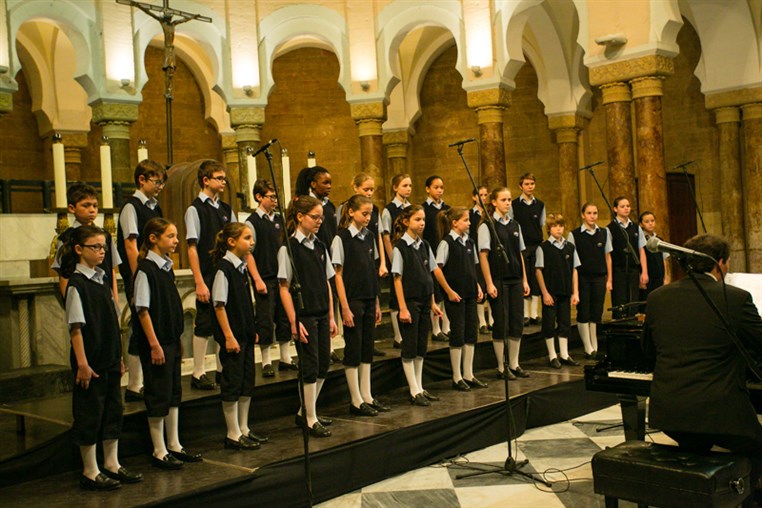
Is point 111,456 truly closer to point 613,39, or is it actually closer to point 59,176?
point 59,176

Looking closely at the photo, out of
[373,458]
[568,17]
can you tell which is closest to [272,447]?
[373,458]

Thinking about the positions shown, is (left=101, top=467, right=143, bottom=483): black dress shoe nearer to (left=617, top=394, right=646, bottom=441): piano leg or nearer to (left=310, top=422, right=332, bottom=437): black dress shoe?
(left=310, top=422, right=332, bottom=437): black dress shoe

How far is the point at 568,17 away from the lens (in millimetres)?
14664

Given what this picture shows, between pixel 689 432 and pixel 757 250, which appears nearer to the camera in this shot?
pixel 689 432

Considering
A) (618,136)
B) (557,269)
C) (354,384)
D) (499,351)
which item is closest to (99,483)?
(354,384)

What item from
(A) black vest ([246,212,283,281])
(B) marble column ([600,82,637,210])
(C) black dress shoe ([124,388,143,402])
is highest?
(B) marble column ([600,82,637,210])

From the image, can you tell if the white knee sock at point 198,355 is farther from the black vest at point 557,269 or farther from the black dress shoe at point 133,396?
the black vest at point 557,269

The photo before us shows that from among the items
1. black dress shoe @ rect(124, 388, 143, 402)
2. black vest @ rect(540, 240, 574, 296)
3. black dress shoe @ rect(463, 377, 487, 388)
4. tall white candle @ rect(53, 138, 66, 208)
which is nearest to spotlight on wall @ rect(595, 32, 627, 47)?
black vest @ rect(540, 240, 574, 296)

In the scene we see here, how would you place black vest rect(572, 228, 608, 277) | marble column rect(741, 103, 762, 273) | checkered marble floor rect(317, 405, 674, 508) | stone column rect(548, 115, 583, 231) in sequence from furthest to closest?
stone column rect(548, 115, 583, 231) < marble column rect(741, 103, 762, 273) < black vest rect(572, 228, 608, 277) < checkered marble floor rect(317, 405, 674, 508)

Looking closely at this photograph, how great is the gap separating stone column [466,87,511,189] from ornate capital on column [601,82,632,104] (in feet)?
6.97

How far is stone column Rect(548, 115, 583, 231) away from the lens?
49.2 ft

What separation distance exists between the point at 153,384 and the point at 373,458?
1.58m

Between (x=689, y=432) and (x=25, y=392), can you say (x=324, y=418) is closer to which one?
(x=25, y=392)

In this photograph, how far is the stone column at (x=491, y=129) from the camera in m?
12.5
